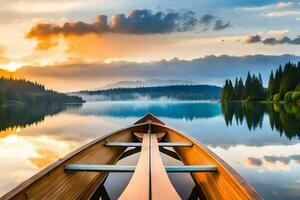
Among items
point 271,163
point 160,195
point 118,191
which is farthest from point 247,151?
point 160,195

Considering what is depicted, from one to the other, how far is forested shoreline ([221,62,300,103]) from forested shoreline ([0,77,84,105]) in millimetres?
77183

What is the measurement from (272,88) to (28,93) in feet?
345

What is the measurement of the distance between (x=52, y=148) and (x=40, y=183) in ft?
33.7

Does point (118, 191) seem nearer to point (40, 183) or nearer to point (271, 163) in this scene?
point (40, 183)

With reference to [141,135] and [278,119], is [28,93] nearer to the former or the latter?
[278,119]

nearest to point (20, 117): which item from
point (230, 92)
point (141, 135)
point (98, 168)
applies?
point (141, 135)

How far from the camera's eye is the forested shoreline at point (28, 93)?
114 m

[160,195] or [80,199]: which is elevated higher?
[160,195]

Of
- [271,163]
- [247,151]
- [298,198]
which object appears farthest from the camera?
[247,151]

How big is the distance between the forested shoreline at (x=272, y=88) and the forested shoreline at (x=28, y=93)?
253ft

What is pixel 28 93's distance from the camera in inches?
5221

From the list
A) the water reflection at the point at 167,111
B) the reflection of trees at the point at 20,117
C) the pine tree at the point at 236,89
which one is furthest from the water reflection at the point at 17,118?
the pine tree at the point at 236,89

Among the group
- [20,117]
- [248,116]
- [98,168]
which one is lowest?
[20,117]

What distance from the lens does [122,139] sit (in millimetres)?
9914
